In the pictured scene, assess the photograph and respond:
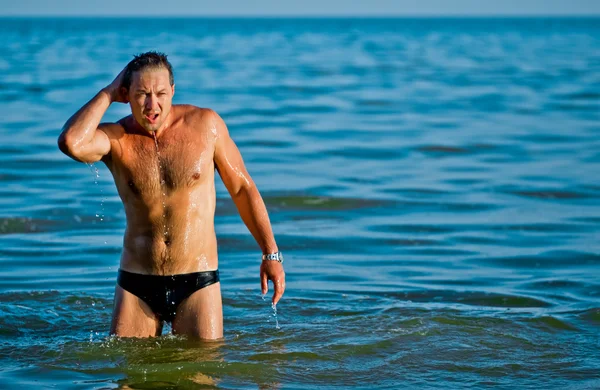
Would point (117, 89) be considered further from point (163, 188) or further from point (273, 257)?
point (273, 257)

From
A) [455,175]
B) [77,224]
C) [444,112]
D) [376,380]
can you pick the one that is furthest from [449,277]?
[444,112]

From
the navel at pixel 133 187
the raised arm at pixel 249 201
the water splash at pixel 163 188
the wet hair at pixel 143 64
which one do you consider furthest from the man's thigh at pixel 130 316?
the wet hair at pixel 143 64

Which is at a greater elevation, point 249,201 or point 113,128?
point 113,128

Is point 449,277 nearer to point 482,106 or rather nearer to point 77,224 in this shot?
point 77,224

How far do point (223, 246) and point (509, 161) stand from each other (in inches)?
260

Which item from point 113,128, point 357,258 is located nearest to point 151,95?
point 113,128

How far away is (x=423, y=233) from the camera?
35.1 ft

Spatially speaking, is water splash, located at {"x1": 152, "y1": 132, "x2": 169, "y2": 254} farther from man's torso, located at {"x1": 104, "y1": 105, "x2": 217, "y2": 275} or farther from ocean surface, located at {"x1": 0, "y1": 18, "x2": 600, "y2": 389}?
ocean surface, located at {"x1": 0, "y1": 18, "x2": 600, "y2": 389}

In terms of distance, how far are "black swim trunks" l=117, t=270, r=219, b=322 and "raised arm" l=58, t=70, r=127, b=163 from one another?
0.75 meters

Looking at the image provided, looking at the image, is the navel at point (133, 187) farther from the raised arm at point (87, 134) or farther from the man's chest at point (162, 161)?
the raised arm at point (87, 134)

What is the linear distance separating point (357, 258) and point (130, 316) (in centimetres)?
396

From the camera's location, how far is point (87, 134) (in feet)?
18.7

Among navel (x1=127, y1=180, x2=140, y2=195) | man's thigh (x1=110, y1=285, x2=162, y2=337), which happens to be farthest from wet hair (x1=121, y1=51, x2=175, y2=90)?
man's thigh (x1=110, y1=285, x2=162, y2=337)

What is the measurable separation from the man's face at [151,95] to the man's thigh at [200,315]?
1.02 meters
